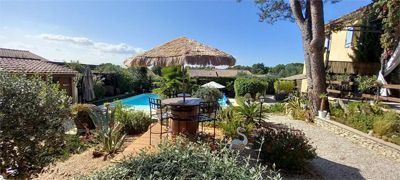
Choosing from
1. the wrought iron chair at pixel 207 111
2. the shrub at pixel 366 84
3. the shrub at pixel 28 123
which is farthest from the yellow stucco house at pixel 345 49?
the shrub at pixel 28 123

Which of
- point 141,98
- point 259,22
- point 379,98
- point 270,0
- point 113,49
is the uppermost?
point 270,0

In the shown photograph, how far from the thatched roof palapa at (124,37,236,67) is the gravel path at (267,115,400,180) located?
12.5 feet

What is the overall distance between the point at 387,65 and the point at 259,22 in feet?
25.3

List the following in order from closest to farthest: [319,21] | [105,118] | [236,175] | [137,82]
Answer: [236,175], [105,118], [319,21], [137,82]

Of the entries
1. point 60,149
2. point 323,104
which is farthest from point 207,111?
point 323,104

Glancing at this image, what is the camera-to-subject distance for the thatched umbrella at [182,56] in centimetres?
701

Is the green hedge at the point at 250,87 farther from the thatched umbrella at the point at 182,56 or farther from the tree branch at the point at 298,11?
the thatched umbrella at the point at 182,56

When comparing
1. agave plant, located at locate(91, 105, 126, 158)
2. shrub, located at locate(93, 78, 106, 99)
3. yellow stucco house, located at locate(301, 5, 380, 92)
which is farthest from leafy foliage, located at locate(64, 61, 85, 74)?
yellow stucco house, located at locate(301, 5, 380, 92)

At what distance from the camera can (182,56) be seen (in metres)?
6.98

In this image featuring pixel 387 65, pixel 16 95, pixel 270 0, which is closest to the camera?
pixel 16 95

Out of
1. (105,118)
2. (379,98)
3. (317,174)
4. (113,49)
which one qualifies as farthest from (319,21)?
(113,49)

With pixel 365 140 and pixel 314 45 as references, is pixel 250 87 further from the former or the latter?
pixel 365 140

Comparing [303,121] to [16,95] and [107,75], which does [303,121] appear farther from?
[107,75]

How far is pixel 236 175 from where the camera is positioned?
2.39 meters
